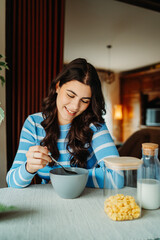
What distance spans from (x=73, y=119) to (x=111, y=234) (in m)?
0.73

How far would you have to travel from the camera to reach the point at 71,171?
0.85 metres

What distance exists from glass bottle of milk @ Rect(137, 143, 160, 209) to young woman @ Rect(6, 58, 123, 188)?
277 mm

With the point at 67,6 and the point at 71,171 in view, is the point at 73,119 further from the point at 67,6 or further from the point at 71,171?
the point at 67,6

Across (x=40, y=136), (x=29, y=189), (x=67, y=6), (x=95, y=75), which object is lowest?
(x=29, y=189)

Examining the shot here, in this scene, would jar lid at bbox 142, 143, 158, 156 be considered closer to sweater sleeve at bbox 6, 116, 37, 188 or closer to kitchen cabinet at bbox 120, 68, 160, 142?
sweater sleeve at bbox 6, 116, 37, 188

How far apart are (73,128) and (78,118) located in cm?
7

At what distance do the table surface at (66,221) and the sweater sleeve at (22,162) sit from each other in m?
0.10

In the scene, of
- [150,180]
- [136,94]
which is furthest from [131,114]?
[150,180]

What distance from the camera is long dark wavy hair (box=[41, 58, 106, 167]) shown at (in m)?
1.06

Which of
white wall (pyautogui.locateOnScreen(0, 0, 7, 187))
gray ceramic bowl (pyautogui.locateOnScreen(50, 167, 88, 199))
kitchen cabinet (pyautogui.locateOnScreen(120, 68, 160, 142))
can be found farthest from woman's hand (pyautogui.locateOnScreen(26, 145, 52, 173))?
kitchen cabinet (pyautogui.locateOnScreen(120, 68, 160, 142))

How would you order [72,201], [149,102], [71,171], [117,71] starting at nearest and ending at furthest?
[72,201] → [71,171] → [149,102] → [117,71]

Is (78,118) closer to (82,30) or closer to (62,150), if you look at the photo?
(62,150)

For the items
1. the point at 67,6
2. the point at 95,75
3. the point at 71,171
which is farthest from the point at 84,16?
the point at 71,171

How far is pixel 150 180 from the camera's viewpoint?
69 centimetres
